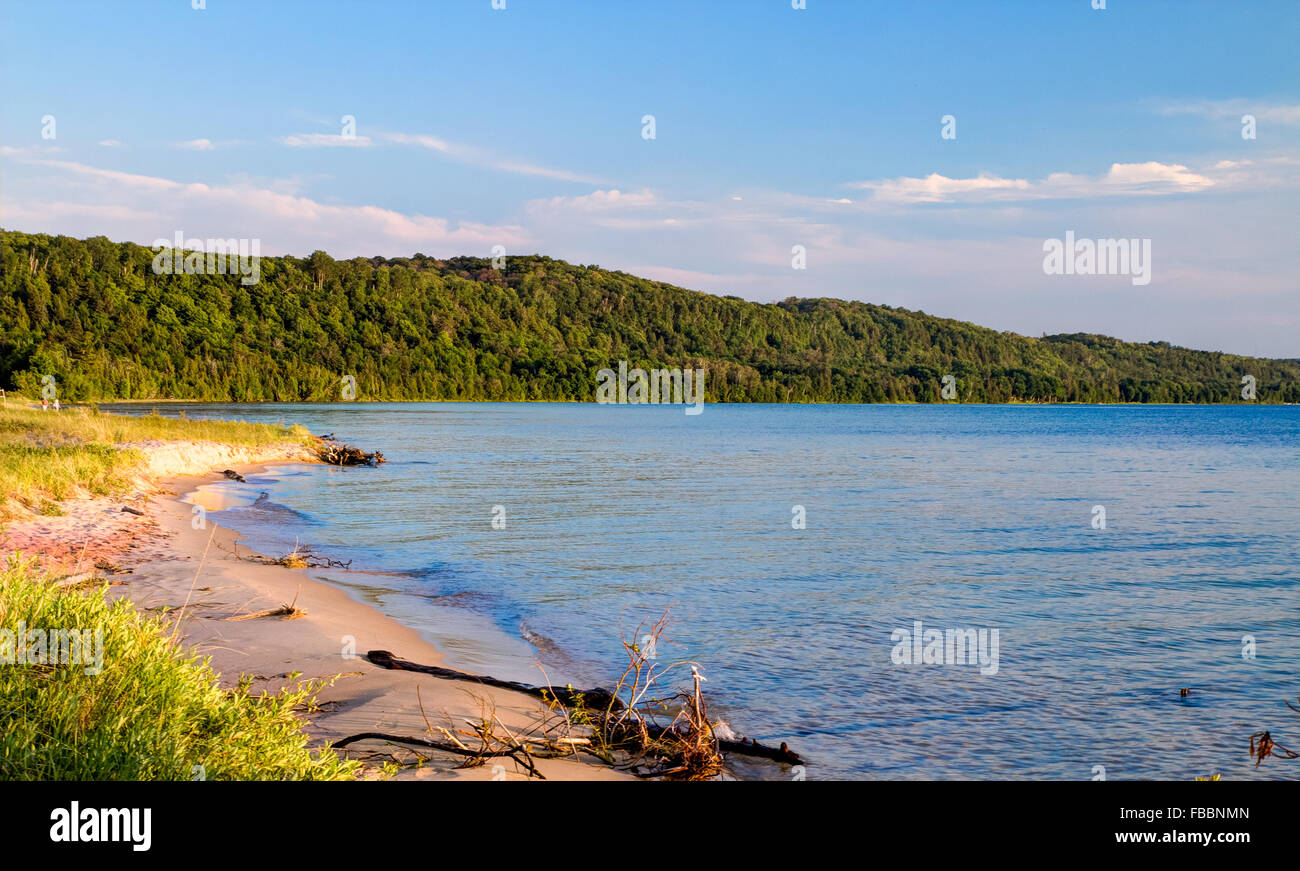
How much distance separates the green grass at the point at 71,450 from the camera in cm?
1786

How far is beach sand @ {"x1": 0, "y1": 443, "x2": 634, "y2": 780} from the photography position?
24.5 ft

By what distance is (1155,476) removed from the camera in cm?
4512

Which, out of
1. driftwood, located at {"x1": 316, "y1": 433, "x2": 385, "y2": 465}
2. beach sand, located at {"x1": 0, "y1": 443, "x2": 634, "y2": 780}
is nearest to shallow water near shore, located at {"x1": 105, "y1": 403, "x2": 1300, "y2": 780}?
beach sand, located at {"x1": 0, "y1": 443, "x2": 634, "y2": 780}

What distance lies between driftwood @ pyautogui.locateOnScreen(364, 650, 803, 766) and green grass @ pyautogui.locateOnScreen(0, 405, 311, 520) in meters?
10.0

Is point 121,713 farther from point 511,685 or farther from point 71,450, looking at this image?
point 71,450

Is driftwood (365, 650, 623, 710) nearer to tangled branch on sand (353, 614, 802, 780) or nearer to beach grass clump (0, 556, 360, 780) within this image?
tangled branch on sand (353, 614, 802, 780)

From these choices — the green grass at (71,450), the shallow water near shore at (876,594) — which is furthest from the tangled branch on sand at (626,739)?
the green grass at (71,450)

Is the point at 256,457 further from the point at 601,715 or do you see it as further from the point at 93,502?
the point at 601,715

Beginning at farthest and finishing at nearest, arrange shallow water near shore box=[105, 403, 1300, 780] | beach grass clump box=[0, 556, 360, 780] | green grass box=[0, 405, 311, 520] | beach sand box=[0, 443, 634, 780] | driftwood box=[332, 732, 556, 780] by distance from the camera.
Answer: green grass box=[0, 405, 311, 520], shallow water near shore box=[105, 403, 1300, 780], beach sand box=[0, 443, 634, 780], driftwood box=[332, 732, 556, 780], beach grass clump box=[0, 556, 360, 780]

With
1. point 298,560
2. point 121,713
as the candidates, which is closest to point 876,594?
point 298,560

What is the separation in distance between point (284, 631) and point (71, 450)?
19.1 meters
